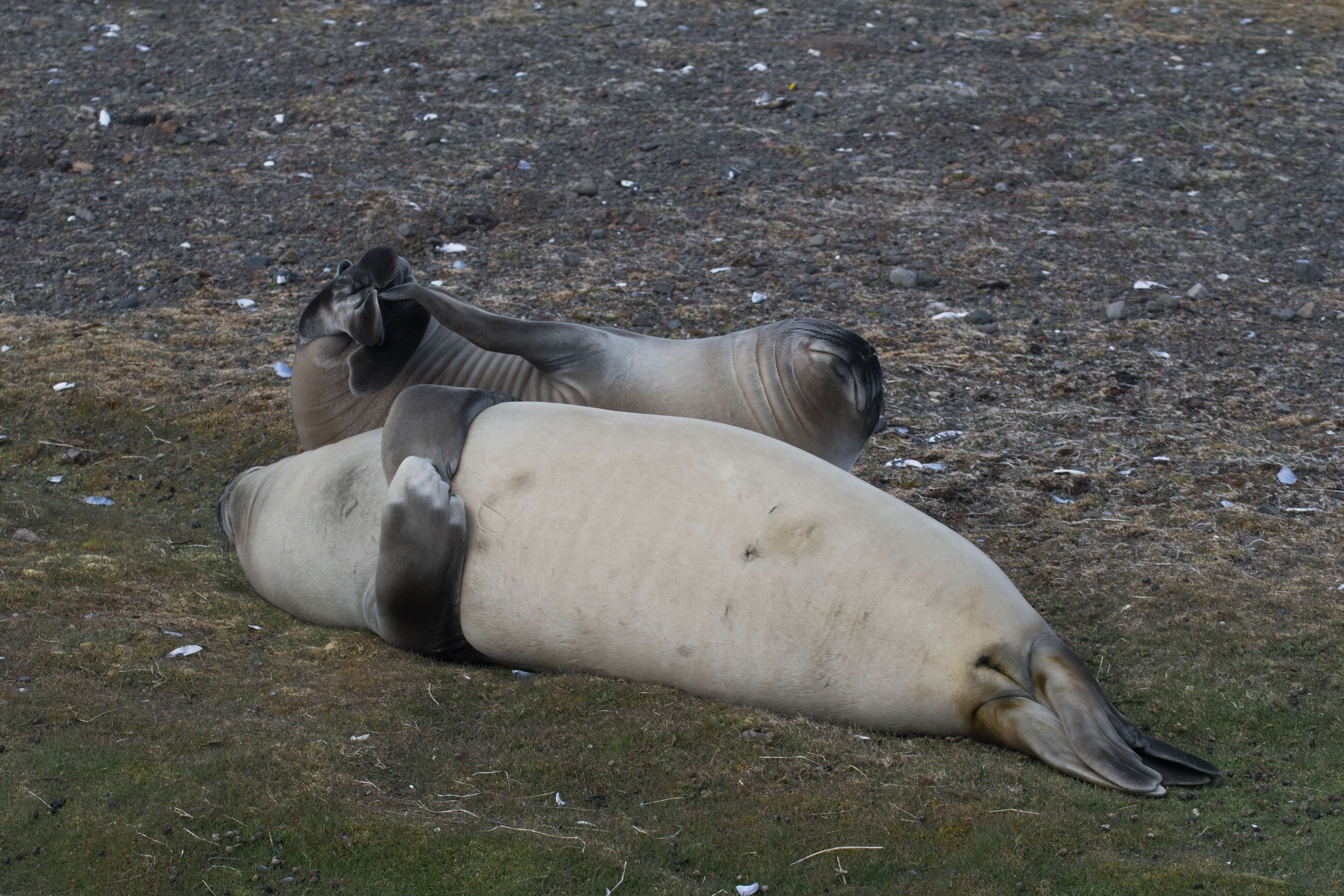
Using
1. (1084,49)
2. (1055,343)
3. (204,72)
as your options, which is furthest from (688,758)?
(1084,49)

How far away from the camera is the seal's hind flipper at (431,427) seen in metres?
3.64

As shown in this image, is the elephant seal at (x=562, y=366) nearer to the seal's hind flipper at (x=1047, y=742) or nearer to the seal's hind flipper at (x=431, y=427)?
the seal's hind flipper at (x=431, y=427)

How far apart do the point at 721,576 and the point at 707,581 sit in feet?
0.14

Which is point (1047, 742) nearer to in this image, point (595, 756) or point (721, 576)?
point (721, 576)

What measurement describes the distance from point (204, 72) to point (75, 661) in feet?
23.5

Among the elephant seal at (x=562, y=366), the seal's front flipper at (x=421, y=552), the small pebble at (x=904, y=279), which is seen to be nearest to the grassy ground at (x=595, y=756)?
the seal's front flipper at (x=421, y=552)

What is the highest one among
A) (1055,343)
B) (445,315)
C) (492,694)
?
(445,315)

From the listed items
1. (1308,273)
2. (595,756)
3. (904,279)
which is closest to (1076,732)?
(595,756)

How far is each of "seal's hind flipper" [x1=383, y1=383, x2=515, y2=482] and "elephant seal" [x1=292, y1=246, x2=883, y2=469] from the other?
1.29ft

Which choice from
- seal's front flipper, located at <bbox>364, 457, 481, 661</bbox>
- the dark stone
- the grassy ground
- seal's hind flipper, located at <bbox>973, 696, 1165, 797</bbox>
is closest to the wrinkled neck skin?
the grassy ground

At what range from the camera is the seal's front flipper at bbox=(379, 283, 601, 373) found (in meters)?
4.11

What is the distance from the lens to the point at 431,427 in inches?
145

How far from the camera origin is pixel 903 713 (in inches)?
133

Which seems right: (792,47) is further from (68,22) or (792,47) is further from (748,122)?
(68,22)
